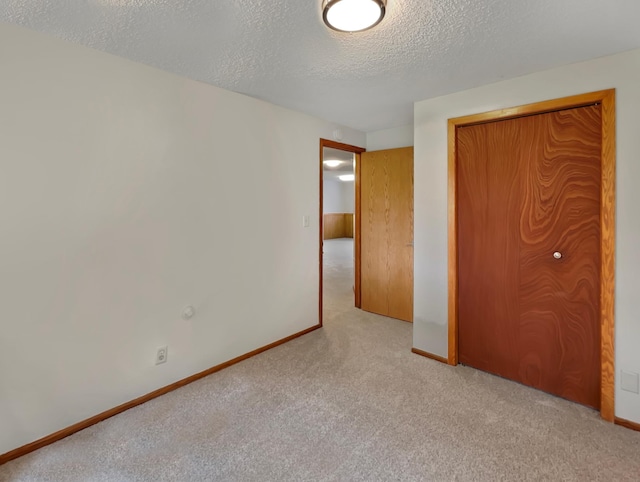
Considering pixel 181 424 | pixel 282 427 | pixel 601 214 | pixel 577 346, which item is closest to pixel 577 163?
pixel 601 214

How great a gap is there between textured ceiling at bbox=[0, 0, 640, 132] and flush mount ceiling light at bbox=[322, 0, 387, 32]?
8 cm

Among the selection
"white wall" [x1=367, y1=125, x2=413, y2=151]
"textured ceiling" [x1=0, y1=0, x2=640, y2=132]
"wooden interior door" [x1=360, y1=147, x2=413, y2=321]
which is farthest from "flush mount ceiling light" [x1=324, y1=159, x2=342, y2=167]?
"textured ceiling" [x1=0, y1=0, x2=640, y2=132]

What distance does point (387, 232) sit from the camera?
12.6ft

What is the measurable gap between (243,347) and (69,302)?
1.36m

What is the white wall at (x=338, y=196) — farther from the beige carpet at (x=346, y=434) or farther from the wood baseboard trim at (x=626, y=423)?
the wood baseboard trim at (x=626, y=423)

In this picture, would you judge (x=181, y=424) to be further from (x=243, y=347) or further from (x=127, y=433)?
(x=243, y=347)

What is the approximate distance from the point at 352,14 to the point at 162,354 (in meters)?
2.38

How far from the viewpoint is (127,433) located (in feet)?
6.19

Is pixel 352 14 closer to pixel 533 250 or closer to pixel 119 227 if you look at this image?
pixel 119 227

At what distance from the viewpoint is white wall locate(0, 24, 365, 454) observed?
172 cm

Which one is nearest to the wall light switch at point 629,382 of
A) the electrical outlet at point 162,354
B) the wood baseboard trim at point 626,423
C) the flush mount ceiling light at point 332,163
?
the wood baseboard trim at point 626,423

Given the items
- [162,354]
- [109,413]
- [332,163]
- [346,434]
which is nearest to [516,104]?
[346,434]

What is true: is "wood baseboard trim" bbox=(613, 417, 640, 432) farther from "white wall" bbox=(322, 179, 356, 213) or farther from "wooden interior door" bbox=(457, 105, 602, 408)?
"white wall" bbox=(322, 179, 356, 213)

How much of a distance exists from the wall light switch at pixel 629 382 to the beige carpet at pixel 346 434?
0.79 feet
